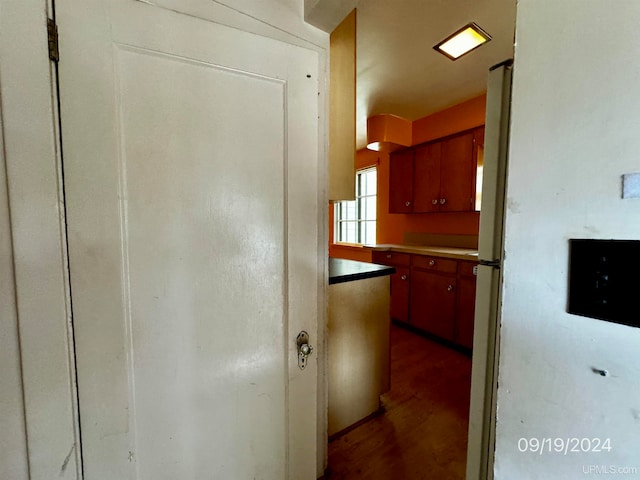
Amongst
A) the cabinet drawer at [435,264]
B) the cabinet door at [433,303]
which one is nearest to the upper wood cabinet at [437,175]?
the cabinet drawer at [435,264]

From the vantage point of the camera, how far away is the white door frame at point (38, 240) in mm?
582

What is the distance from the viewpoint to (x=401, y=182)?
143 inches

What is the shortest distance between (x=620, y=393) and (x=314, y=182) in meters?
0.87

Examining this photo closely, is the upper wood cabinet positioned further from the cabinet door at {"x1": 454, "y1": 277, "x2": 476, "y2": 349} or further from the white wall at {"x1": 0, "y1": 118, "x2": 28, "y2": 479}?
the white wall at {"x1": 0, "y1": 118, "x2": 28, "y2": 479}

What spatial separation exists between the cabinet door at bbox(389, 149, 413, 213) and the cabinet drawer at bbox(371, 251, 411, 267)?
25.2 inches

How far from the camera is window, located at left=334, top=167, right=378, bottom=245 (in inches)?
190

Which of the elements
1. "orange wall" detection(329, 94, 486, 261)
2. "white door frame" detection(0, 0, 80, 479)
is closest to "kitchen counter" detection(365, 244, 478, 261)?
"orange wall" detection(329, 94, 486, 261)

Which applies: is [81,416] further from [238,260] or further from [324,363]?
[324,363]

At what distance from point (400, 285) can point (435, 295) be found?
0.49 m

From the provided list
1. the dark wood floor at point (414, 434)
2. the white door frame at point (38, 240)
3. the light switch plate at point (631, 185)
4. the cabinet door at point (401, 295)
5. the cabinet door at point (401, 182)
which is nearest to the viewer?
the light switch plate at point (631, 185)

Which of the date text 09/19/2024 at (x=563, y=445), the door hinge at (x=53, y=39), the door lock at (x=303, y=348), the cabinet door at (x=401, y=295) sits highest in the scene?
the door hinge at (x=53, y=39)

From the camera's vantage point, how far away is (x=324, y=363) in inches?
49.3

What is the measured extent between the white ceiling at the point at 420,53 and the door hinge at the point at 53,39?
731mm

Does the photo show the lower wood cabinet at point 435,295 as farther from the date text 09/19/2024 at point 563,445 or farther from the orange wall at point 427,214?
the date text 09/19/2024 at point 563,445
